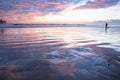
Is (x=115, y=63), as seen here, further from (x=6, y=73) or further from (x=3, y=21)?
(x=3, y=21)

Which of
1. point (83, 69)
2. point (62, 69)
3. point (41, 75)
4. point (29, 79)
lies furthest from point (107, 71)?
point (29, 79)

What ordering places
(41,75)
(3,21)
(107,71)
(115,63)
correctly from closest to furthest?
1. (41,75)
2. (107,71)
3. (115,63)
4. (3,21)

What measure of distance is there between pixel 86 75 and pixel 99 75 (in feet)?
1.46

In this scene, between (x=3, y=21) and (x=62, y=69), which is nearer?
(x=62, y=69)

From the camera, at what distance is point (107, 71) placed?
5965 mm

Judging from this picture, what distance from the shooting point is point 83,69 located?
20.5 feet

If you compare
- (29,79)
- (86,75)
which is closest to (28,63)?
(29,79)

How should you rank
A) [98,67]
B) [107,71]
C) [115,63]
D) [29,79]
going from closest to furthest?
[29,79] → [107,71] → [98,67] → [115,63]

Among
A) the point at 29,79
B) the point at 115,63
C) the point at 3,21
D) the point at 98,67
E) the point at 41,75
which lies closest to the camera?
the point at 29,79

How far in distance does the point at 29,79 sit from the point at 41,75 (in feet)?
1.71

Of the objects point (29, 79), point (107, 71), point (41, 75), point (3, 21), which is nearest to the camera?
point (29, 79)

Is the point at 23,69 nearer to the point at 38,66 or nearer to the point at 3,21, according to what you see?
the point at 38,66

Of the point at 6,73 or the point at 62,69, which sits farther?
the point at 62,69

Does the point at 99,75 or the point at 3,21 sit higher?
the point at 3,21
